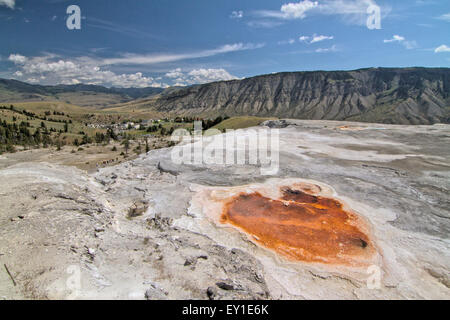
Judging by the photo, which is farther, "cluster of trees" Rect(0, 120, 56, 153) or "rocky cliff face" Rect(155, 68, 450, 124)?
"rocky cliff face" Rect(155, 68, 450, 124)

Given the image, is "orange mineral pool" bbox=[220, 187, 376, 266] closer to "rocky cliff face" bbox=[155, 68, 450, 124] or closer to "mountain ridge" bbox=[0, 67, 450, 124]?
"mountain ridge" bbox=[0, 67, 450, 124]

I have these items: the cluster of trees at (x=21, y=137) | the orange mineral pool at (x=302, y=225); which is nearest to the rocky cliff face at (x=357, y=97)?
the cluster of trees at (x=21, y=137)

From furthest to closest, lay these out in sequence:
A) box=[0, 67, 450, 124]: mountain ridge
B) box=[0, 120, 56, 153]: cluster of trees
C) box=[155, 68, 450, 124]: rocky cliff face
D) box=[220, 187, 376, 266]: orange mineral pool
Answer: box=[0, 67, 450, 124]: mountain ridge
box=[155, 68, 450, 124]: rocky cliff face
box=[0, 120, 56, 153]: cluster of trees
box=[220, 187, 376, 266]: orange mineral pool

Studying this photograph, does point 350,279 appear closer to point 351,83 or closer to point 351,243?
point 351,243

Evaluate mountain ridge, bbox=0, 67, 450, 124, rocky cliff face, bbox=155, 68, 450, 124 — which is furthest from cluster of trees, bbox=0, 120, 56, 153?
mountain ridge, bbox=0, 67, 450, 124

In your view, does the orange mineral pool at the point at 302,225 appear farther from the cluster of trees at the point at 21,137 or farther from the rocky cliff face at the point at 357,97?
the rocky cliff face at the point at 357,97
